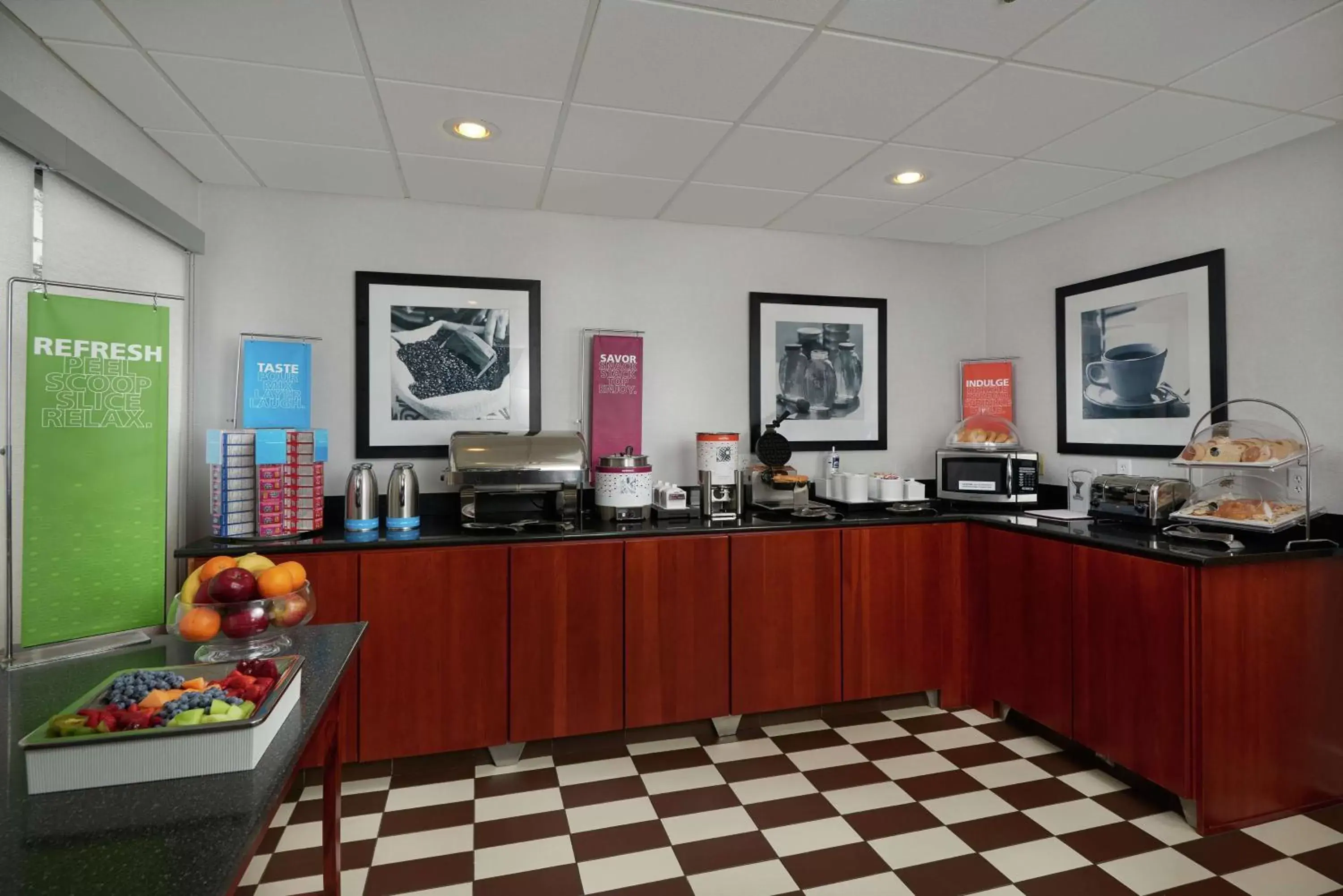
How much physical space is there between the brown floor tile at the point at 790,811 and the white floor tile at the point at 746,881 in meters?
0.25

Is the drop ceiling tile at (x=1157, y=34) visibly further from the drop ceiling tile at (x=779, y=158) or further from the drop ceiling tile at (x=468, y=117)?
the drop ceiling tile at (x=468, y=117)

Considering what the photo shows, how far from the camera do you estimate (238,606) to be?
4.96ft

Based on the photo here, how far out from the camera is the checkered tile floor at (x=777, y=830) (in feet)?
7.08

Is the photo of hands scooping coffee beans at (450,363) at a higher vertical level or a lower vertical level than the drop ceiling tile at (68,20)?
lower

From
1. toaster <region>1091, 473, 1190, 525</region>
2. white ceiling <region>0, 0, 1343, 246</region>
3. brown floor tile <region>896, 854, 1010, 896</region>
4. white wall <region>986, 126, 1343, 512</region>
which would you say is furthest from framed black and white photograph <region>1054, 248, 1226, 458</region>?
brown floor tile <region>896, 854, 1010, 896</region>

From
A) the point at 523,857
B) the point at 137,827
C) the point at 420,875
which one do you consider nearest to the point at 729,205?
the point at 523,857

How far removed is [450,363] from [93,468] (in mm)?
1514

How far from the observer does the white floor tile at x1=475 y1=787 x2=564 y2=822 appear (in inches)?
101

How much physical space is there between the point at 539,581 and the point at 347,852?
112 cm

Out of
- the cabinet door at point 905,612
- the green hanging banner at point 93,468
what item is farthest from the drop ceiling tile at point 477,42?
the cabinet door at point 905,612

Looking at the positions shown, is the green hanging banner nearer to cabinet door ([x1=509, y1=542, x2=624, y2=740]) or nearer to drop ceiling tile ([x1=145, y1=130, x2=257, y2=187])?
drop ceiling tile ([x1=145, y1=130, x2=257, y2=187])

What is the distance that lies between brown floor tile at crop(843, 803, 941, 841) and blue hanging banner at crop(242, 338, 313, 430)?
9.37 ft

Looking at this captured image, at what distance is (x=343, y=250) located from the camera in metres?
3.37

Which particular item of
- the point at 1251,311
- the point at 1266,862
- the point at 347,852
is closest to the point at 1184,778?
the point at 1266,862
